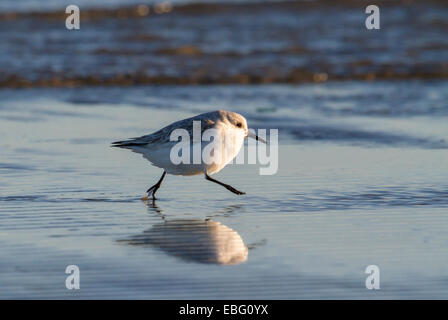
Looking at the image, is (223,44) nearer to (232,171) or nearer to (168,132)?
(232,171)

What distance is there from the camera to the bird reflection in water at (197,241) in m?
5.52

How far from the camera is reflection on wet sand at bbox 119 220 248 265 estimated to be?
552cm

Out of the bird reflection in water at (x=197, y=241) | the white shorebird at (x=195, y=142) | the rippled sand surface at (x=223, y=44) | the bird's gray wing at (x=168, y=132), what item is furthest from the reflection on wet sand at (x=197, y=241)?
the rippled sand surface at (x=223, y=44)

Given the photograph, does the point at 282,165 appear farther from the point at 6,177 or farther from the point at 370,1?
the point at 370,1

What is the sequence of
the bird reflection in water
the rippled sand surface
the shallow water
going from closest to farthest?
the shallow water
the bird reflection in water
the rippled sand surface

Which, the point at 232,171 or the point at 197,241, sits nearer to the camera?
the point at 197,241

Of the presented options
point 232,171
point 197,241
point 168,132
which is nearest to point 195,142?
point 168,132

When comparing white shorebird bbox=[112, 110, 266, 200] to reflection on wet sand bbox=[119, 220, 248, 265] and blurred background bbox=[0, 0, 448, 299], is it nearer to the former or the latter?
blurred background bbox=[0, 0, 448, 299]

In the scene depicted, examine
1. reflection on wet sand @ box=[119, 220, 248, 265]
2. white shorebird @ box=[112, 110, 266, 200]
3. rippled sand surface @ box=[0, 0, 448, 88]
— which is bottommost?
reflection on wet sand @ box=[119, 220, 248, 265]

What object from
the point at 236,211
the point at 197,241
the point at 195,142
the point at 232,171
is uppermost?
the point at 195,142

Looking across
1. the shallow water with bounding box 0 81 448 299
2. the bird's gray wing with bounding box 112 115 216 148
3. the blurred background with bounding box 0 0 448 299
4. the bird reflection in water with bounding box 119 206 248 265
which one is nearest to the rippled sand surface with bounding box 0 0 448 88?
the blurred background with bounding box 0 0 448 299

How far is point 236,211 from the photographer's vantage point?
6746mm

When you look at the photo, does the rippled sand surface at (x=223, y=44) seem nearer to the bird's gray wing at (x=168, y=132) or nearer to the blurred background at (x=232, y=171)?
the blurred background at (x=232, y=171)
